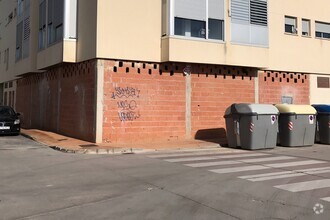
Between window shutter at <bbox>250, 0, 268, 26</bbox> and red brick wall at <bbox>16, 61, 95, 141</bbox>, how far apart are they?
8348mm

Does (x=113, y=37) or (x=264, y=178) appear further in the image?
(x=113, y=37)

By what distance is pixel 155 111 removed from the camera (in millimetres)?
17500

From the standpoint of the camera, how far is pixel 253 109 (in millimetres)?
15133

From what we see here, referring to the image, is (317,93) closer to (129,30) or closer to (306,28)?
(306,28)

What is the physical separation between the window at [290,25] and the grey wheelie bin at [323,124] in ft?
20.3

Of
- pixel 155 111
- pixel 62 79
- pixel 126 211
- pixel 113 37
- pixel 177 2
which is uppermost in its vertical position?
pixel 177 2

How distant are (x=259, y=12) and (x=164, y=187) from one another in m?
14.1

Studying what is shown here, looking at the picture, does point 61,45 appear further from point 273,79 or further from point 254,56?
point 273,79

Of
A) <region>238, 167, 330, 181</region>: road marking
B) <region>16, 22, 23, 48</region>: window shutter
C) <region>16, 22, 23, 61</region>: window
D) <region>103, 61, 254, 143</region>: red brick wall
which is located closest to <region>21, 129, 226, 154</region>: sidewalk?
<region>103, 61, 254, 143</region>: red brick wall

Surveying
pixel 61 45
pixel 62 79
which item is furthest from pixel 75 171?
pixel 62 79

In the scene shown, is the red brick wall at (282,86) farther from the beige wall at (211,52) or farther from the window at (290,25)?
the window at (290,25)

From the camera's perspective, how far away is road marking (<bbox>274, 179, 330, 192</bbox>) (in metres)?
7.79

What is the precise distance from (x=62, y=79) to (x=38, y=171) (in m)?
11.2

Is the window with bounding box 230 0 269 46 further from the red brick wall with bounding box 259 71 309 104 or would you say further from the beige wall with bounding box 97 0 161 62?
the beige wall with bounding box 97 0 161 62
